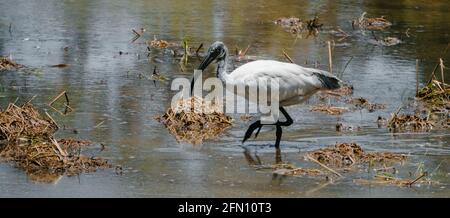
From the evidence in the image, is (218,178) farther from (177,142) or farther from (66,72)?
(66,72)

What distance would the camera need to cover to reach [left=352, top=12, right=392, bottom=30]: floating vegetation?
20409 millimetres

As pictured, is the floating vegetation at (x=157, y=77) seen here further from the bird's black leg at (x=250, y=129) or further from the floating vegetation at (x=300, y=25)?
the floating vegetation at (x=300, y=25)

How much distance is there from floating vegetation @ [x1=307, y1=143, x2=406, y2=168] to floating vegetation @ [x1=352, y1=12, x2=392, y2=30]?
988 centimetres

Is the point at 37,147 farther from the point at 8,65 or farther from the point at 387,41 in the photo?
the point at 387,41

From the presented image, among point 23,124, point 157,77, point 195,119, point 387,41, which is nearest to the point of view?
point 23,124

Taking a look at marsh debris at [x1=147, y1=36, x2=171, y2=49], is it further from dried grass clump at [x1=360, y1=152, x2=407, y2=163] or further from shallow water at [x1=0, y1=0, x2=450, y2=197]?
dried grass clump at [x1=360, y1=152, x2=407, y2=163]

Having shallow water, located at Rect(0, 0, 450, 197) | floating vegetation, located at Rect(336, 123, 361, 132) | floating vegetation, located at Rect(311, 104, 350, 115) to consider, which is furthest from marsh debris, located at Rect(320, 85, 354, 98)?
floating vegetation, located at Rect(336, 123, 361, 132)

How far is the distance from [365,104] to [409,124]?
1383 mm

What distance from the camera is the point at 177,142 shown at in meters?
11.2

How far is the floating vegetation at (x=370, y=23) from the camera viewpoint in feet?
67.0

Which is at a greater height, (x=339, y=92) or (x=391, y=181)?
(x=339, y=92)

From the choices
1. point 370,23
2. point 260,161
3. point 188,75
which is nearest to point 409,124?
point 260,161

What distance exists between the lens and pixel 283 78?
1151 centimetres

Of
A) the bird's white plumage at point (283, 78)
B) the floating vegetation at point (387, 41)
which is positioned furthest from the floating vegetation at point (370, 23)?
the bird's white plumage at point (283, 78)
